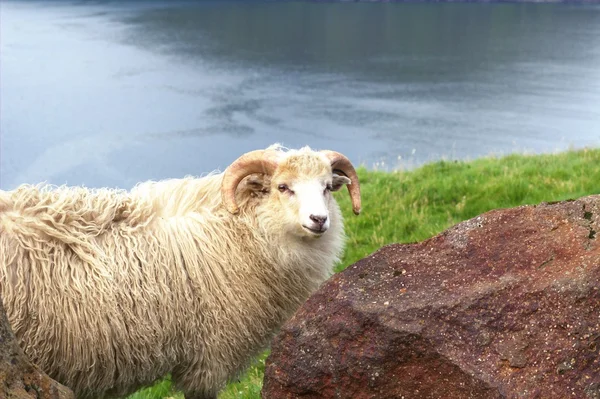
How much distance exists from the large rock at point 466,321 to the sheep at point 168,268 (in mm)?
1342

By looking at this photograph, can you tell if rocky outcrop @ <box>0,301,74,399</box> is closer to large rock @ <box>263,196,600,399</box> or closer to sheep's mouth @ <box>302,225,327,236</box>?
large rock @ <box>263,196,600,399</box>

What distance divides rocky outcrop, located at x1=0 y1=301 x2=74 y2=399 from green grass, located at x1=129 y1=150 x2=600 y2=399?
5.04 metres

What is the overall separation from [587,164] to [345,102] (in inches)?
827

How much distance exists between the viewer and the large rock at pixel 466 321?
10.7ft

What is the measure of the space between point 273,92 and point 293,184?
27.5m

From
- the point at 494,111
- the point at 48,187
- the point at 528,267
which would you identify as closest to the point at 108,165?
the point at 494,111

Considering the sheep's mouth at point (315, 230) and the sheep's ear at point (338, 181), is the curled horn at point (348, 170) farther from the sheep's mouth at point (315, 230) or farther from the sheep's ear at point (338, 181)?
the sheep's mouth at point (315, 230)

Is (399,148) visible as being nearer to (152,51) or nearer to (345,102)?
(345,102)

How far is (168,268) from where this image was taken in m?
5.03

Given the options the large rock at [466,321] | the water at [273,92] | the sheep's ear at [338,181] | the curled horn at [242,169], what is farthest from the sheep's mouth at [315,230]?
the water at [273,92]

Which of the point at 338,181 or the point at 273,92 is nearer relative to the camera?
the point at 338,181

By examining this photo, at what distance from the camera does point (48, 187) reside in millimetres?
5355

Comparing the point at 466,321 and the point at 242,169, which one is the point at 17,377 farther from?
the point at 242,169

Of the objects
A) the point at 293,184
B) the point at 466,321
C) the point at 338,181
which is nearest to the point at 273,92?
the point at 338,181
